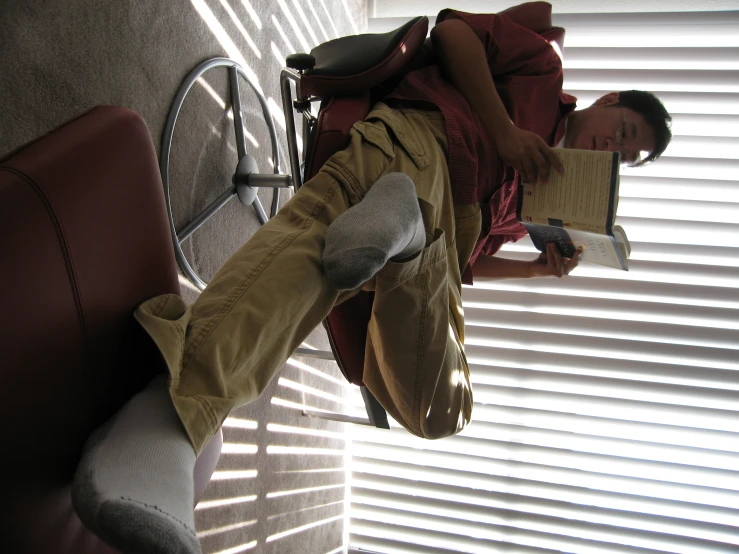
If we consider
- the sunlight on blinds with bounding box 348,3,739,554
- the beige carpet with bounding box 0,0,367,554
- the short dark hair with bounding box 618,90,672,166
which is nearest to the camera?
the beige carpet with bounding box 0,0,367,554

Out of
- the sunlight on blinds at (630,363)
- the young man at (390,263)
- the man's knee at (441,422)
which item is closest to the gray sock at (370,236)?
the young man at (390,263)

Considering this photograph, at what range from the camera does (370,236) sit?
696 millimetres

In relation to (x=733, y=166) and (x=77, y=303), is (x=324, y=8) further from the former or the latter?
(x=77, y=303)

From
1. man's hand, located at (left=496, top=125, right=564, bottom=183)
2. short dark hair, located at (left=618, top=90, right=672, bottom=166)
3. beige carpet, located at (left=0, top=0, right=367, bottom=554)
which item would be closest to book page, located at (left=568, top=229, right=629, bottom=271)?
man's hand, located at (left=496, top=125, right=564, bottom=183)

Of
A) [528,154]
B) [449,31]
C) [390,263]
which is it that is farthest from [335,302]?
[449,31]

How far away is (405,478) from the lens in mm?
2299

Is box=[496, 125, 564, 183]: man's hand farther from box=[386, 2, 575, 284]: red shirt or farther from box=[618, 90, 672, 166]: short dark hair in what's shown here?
box=[618, 90, 672, 166]: short dark hair

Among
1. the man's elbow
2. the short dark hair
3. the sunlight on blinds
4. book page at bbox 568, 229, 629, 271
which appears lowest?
the sunlight on blinds

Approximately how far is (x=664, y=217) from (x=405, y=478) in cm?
140

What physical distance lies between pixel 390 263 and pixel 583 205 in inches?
16.6

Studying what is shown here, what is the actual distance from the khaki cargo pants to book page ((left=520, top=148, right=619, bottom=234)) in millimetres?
131

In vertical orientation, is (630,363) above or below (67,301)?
below

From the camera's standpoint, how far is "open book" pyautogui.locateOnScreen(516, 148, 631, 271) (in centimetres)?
99

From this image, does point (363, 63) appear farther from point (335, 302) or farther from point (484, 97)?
point (335, 302)
